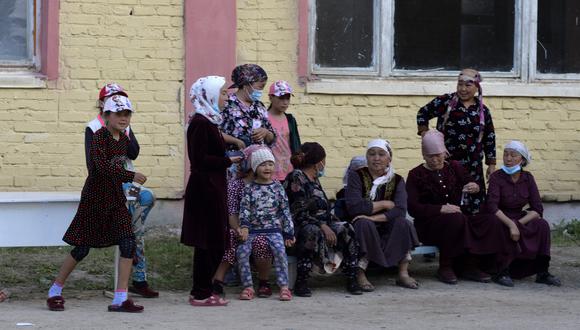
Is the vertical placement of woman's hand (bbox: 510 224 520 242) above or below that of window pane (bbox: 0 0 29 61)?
below

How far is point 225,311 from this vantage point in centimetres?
800

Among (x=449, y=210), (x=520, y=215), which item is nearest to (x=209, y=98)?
(x=449, y=210)

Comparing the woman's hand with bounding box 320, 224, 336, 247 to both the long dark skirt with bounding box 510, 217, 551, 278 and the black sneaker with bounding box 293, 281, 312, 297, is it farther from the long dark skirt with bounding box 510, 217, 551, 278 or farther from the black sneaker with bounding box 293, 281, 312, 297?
the long dark skirt with bounding box 510, 217, 551, 278

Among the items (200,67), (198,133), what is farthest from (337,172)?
(198,133)

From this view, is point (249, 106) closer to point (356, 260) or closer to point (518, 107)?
point (356, 260)

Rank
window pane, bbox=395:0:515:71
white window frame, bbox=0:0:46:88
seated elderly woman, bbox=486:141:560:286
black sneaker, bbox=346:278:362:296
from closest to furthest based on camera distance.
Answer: black sneaker, bbox=346:278:362:296, seated elderly woman, bbox=486:141:560:286, white window frame, bbox=0:0:46:88, window pane, bbox=395:0:515:71

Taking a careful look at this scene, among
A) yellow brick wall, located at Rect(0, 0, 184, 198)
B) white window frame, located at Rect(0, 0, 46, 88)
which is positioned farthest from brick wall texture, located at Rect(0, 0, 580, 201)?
white window frame, located at Rect(0, 0, 46, 88)

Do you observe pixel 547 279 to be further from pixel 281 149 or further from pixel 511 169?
pixel 281 149

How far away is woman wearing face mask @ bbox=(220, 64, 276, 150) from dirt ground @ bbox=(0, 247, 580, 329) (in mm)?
1118

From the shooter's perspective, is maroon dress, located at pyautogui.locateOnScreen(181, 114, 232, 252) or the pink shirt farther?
the pink shirt

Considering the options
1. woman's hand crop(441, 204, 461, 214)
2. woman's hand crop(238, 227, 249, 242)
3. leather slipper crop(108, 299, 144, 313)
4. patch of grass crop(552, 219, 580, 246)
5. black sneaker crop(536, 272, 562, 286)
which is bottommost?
leather slipper crop(108, 299, 144, 313)

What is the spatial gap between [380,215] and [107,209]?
2192 mm

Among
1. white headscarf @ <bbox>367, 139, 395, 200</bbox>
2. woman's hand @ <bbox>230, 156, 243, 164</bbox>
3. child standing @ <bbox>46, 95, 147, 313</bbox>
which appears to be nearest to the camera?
child standing @ <bbox>46, 95, 147, 313</bbox>

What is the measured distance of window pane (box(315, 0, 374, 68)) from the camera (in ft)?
Answer: 36.0
